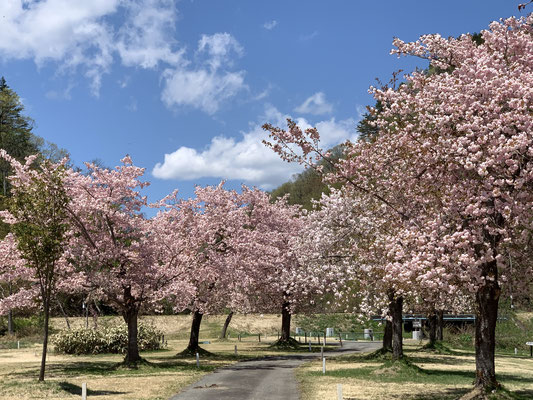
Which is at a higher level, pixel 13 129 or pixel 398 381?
pixel 13 129

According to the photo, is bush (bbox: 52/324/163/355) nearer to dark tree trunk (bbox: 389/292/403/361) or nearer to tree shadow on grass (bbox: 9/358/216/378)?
tree shadow on grass (bbox: 9/358/216/378)

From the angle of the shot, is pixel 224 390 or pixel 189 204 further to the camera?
pixel 189 204

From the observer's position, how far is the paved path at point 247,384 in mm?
20291

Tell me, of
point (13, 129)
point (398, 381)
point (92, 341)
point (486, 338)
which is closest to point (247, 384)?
point (398, 381)

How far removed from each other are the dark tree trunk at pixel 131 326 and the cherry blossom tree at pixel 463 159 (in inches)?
692

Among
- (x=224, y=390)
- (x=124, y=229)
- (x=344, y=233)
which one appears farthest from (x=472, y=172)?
(x=124, y=229)

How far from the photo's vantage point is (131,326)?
31781mm

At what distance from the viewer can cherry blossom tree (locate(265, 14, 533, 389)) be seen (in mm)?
14344

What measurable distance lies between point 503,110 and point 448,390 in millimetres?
12162

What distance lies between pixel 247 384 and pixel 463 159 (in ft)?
46.1

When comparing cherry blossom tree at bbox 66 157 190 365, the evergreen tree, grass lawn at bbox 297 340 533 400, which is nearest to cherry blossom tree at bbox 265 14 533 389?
grass lawn at bbox 297 340 533 400

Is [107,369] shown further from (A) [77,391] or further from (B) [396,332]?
(B) [396,332]

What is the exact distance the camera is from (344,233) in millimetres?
24141

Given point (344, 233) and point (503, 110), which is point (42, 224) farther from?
point (503, 110)
